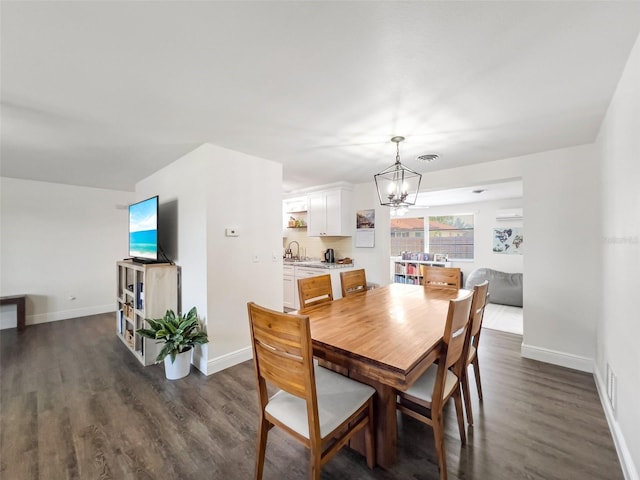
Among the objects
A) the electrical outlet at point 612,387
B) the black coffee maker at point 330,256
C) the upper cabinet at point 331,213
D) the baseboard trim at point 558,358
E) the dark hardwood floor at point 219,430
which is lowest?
the dark hardwood floor at point 219,430

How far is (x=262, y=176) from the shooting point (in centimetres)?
311

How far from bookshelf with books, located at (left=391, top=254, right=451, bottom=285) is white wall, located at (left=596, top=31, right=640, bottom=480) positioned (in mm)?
4733

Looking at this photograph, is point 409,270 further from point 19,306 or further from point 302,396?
point 19,306

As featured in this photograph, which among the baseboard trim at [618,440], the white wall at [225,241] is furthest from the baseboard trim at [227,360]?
the baseboard trim at [618,440]

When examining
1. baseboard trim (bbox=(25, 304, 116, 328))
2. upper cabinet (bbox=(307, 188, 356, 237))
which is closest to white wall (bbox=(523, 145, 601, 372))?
upper cabinet (bbox=(307, 188, 356, 237))

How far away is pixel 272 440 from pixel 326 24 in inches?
94.6

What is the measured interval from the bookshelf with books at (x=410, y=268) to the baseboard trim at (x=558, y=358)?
3.85 metres

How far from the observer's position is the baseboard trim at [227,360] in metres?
2.63

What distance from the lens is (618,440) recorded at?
5.32 ft

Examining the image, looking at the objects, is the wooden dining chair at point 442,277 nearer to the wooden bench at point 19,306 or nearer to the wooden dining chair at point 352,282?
the wooden dining chair at point 352,282

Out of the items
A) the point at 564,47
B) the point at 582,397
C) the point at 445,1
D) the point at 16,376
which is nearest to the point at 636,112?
the point at 564,47

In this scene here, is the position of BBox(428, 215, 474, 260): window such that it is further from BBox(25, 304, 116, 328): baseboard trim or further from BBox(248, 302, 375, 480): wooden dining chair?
BBox(25, 304, 116, 328): baseboard trim

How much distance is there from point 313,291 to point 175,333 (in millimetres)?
1399

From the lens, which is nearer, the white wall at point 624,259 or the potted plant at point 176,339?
the white wall at point 624,259
